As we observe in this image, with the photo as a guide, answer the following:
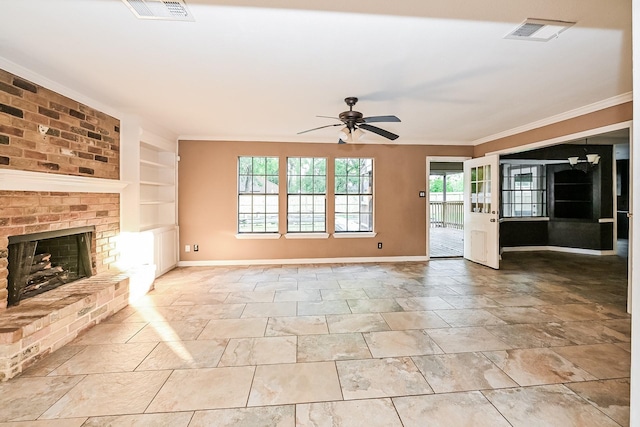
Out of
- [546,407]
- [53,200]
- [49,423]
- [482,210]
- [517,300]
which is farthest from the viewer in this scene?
[482,210]

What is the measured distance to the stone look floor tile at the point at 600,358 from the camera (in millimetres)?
2201

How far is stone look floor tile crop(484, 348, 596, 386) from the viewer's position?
2125mm

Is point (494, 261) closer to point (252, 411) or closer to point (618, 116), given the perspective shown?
point (618, 116)

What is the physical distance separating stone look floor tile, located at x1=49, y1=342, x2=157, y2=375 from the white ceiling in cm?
245

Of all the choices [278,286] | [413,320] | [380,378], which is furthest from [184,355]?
[413,320]

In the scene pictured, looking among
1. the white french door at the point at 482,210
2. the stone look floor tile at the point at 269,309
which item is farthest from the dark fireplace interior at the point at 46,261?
the white french door at the point at 482,210

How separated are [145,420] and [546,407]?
238 centimetres

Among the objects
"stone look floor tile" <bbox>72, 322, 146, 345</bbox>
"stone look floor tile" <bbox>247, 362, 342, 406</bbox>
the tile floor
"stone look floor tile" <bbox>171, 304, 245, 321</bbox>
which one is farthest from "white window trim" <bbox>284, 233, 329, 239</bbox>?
"stone look floor tile" <bbox>247, 362, 342, 406</bbox>

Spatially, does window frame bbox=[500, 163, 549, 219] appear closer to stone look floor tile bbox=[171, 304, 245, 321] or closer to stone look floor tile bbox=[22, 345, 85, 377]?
stone look floor tile bbox=[171, 304, 245, 321]

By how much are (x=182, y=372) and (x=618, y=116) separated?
525cm

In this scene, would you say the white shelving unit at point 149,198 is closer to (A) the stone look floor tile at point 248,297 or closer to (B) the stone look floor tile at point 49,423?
(A) the stone look floor tile at point 248,297

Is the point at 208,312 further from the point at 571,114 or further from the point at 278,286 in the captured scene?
the point at 571,114

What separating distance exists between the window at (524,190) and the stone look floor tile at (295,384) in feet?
23.3

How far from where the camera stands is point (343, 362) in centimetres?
235
